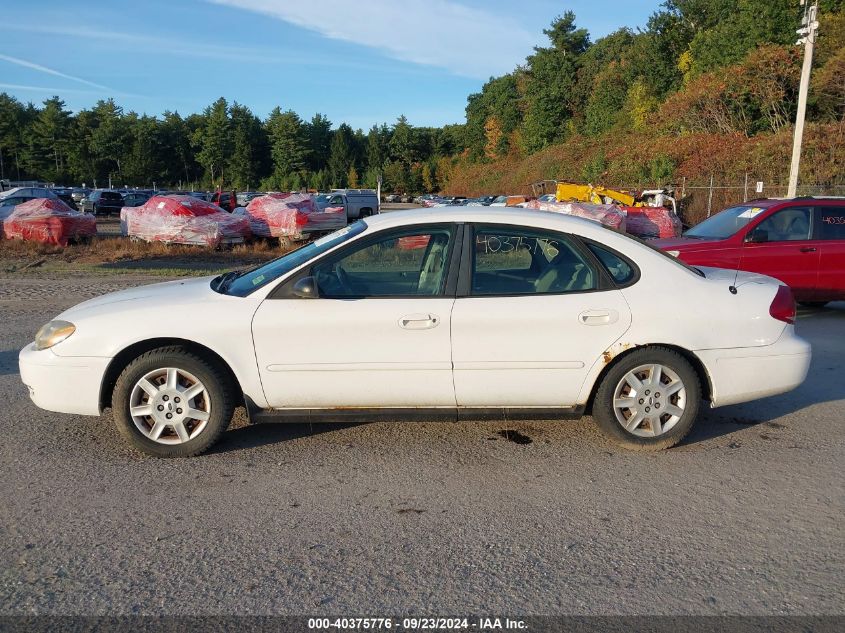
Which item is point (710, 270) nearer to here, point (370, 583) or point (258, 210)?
point (370, 583)

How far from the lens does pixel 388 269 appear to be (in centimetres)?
510

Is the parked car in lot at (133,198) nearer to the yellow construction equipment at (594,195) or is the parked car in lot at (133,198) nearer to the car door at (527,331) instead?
the yellow construction equipment at (594,195)

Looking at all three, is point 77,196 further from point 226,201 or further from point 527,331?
point 527,331

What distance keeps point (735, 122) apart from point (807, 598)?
134 feet

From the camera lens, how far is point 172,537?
3633mm

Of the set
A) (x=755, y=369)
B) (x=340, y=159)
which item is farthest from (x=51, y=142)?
(x=755, y=369)

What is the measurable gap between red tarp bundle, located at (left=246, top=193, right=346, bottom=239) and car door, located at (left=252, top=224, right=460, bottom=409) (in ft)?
56.3

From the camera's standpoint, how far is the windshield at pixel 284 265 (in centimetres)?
481

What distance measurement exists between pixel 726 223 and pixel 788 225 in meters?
0.85

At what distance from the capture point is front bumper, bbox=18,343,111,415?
4566 millimetres

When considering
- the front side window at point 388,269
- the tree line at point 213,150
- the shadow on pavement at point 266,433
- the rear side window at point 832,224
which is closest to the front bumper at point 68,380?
the shadow on pavement at point 266,433

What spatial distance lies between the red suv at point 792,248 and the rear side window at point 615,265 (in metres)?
5.31

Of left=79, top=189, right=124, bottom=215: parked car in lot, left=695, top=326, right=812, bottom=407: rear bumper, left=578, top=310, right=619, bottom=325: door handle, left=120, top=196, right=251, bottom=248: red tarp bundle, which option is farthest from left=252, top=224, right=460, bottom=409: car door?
left=79, top=189, right=124, bottom=215: parked car in lot

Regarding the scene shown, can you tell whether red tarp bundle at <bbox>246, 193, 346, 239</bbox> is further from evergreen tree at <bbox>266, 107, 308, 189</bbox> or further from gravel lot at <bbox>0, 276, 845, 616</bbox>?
Result: evergreen tree at <bbox>266, 107, 308, 189</bbox>
